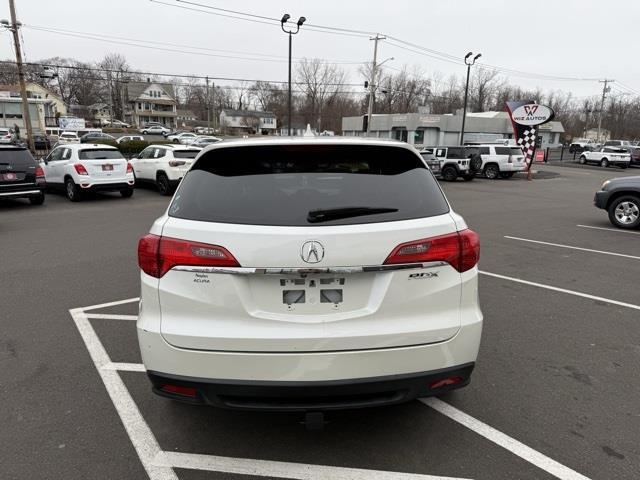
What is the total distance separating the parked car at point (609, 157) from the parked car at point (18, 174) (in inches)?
1717

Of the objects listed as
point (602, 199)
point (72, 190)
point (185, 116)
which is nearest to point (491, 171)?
point (602, 199)

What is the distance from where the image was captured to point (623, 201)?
10.6 metres

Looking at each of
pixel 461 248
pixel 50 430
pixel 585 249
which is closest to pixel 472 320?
pixel 461 248

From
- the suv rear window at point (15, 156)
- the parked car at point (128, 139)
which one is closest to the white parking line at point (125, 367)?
the suv rear window at point (15, 156)

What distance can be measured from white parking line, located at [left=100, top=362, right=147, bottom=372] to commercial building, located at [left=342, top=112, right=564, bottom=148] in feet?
158

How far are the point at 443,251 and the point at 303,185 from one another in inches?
33.4

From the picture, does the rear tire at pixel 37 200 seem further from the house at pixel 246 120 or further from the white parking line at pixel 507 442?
the house at pixel 246 120

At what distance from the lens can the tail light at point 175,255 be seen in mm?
2354

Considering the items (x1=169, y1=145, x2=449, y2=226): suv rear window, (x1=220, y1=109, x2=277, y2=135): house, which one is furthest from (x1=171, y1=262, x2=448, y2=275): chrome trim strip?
(x1=220, y1=109, x2=277, y2=135): house

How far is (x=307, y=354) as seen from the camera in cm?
234

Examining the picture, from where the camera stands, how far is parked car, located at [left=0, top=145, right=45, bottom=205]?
39.4ft

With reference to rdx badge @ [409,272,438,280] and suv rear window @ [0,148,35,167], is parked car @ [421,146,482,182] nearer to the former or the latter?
suv rear window @ [0,148,35,167]

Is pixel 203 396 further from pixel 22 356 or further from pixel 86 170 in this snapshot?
pixel 86 170

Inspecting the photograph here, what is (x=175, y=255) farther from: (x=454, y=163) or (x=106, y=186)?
(x=454, y=163)
